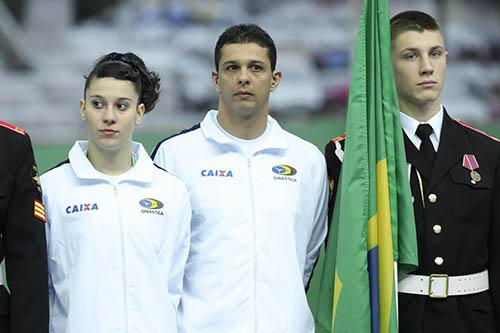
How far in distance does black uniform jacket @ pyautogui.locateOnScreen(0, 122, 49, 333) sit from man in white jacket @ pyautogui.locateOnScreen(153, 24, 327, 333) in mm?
550

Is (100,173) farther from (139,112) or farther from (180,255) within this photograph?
(180,255)

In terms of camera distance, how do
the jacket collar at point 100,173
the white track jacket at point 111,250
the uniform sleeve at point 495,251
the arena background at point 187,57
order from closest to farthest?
the white track jacket at point 111,250, the jacket collar at point 100,173, the uniform sleeve at point 495,251, the arena background at point 187,57

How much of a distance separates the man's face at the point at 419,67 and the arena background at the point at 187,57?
4533 millimetres

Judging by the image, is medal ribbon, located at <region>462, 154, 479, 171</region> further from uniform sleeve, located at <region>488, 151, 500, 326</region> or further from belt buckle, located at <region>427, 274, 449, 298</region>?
belt buckle, located at <region>427, 274, 449, 298</region>

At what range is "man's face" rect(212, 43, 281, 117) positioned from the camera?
134 inches

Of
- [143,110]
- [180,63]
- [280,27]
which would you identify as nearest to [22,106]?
[180,63]

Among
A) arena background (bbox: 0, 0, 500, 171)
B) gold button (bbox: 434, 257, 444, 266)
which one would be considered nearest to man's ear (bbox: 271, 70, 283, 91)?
gold button (bbox: 434, 257, 444, 266)

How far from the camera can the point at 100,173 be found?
322 centimetres

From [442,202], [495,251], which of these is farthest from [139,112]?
[495,251]

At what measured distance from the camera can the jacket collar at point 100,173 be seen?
3199 millimetres

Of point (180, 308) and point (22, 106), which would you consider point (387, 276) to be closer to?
point (180, 308)

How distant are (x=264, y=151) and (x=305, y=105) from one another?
5.22m

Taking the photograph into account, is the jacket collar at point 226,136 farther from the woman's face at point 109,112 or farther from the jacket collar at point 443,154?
the jacket collar at point 443,154

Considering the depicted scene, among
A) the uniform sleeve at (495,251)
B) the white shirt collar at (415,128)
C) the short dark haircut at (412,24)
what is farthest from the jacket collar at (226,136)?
the uniform sleeve at (495,251)
